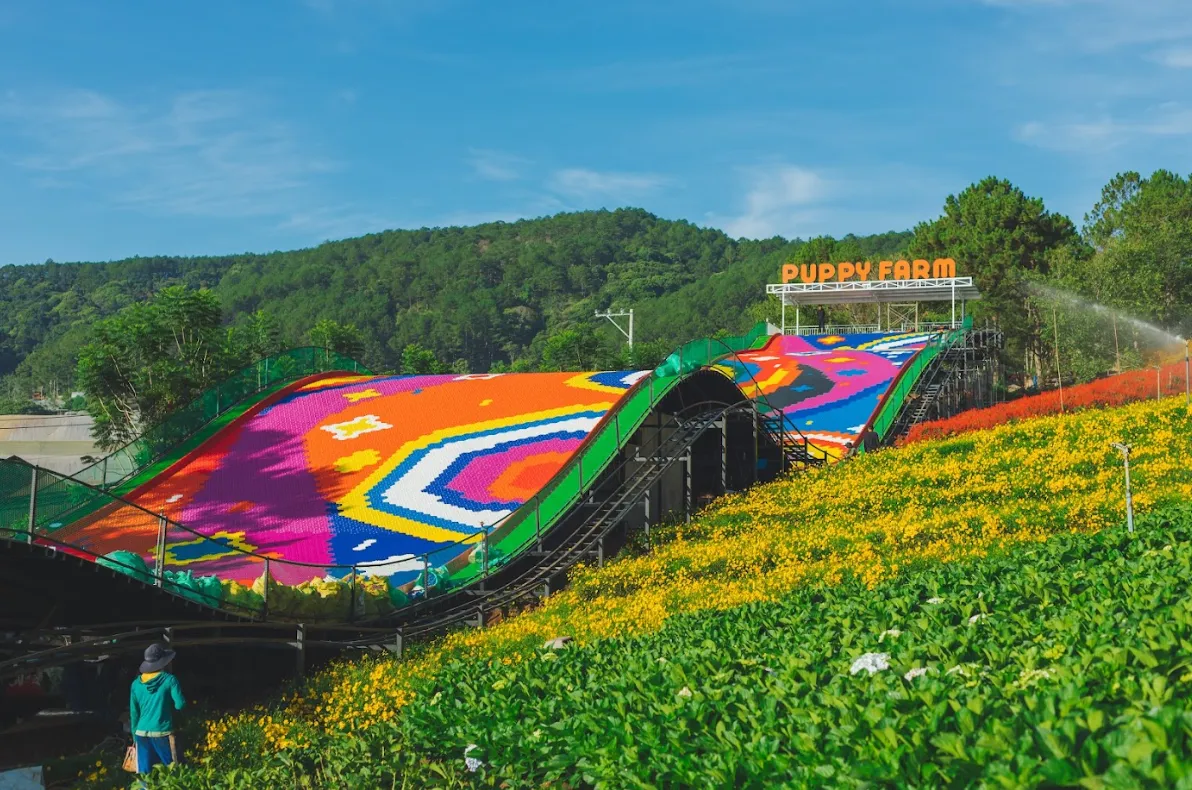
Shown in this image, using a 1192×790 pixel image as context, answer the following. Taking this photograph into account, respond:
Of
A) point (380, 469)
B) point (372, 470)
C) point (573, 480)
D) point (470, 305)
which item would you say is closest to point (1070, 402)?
point (573, 480)

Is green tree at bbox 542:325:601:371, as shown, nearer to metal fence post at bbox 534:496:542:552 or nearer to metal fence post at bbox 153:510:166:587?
metal fence post at bbox 534:496:542:552

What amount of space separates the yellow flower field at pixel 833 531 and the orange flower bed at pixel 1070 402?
4332 mm

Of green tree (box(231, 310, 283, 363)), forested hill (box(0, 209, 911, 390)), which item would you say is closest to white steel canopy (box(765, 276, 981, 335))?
green tree (box(231, 310, 283, 363))

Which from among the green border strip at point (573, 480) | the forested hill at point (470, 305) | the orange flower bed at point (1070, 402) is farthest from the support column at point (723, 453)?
the forested hill at point (470, 305)

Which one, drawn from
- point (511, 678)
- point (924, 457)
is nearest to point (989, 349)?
point (924, 457)

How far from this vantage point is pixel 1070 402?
33.9m

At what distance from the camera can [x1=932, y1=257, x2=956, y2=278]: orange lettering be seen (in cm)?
6241

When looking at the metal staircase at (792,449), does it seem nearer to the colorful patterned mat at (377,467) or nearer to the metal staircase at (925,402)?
the colorful patterned mat at (377,467)

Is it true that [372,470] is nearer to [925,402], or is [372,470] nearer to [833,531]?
[833,531]

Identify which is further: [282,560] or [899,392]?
[899,392]

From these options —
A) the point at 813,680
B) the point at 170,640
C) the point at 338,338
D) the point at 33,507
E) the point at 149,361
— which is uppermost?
the point at 338,338

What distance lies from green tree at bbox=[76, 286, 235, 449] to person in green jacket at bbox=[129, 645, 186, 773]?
110 feet

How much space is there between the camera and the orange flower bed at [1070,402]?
33.5 m

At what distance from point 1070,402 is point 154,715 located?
103 feet
